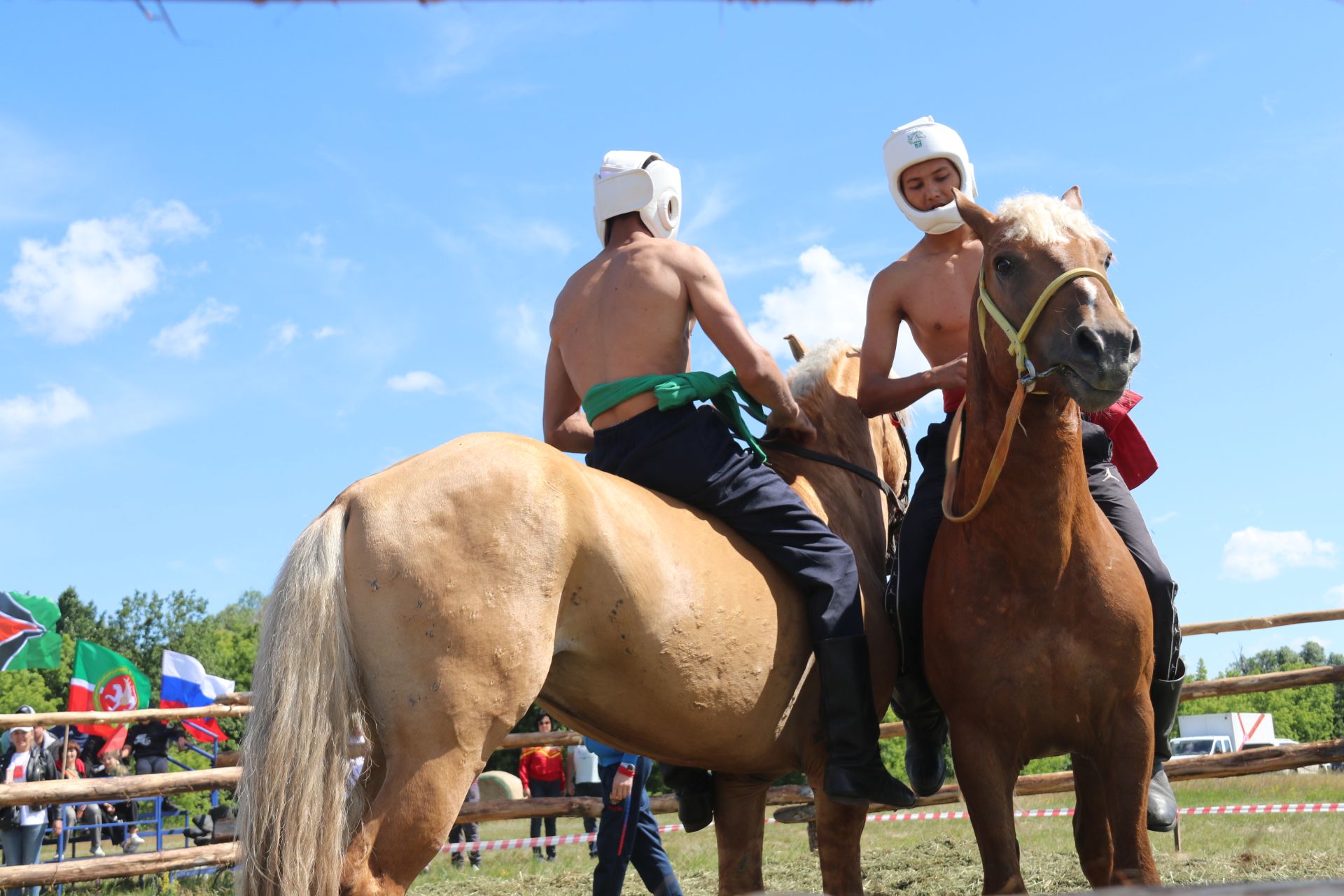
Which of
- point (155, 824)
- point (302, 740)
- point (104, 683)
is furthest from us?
point (104, 683)

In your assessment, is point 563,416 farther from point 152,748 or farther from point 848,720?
point 152,748

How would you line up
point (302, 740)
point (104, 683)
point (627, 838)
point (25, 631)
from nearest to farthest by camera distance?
point (302, 740) → point (627, 838) → point (25, 631) → point (104, 683)

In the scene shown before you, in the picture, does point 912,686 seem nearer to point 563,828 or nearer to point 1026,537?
point 1026,537

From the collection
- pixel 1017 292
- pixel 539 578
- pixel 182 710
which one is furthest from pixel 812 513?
pixel 182 710

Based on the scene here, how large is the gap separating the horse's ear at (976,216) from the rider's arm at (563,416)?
1795 mm

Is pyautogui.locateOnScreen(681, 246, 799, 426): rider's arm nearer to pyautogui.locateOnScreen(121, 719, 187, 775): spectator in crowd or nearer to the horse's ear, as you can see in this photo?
the horse's ear

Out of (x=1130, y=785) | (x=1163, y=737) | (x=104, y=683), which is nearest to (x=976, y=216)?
(x=1130, y=785)

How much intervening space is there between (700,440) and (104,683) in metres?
16.1

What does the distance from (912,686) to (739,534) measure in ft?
3.68

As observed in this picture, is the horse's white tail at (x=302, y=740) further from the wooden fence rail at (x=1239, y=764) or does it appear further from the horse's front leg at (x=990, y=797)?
the wooden fence rail at (x=1239, y=764)

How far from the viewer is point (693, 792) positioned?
491 centimetres

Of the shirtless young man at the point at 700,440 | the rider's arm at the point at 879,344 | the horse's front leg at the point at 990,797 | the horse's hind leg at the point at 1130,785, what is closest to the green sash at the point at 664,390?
the shirtless young man at the point at 700,440

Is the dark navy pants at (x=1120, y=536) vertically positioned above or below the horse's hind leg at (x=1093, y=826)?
above

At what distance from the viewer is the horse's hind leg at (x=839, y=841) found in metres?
4.43
